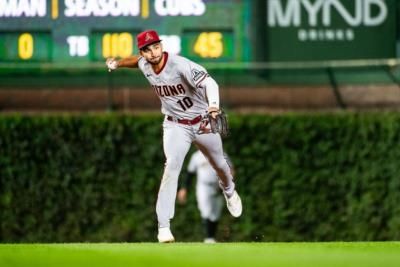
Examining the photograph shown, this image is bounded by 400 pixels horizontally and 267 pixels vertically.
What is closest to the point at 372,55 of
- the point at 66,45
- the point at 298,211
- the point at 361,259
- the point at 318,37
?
the point at 318,37

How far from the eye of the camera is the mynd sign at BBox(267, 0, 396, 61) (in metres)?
21.0

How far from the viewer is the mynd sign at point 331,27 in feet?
68.9

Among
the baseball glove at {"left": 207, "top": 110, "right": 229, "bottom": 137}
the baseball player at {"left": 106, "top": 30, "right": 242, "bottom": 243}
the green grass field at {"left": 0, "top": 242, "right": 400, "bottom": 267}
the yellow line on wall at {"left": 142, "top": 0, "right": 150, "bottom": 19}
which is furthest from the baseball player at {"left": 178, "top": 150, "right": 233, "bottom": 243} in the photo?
the green grass field at {"left": 0, "top": 242, "right": 400, "bottom": 267}

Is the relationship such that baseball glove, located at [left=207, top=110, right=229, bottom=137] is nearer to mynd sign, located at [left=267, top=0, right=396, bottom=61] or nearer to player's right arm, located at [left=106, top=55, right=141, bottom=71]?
player's right arm, located at [left=106, top=55, right=141, bottom=71]

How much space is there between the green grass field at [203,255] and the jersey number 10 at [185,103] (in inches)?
49.5

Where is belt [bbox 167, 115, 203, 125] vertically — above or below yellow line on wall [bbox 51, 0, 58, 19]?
below

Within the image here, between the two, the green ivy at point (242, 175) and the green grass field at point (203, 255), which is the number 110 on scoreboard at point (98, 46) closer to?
the green ivy at point (242, 175)

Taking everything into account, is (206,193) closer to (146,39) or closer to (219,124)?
(219,124)

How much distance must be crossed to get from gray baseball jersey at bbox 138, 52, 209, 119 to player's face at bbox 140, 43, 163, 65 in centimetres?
12

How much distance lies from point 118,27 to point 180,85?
7789mm

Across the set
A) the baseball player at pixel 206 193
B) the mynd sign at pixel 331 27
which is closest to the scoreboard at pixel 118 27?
the mynd sign at pixel 331 27

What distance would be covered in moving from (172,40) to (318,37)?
203cm

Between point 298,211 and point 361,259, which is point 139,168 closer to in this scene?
point 298,211

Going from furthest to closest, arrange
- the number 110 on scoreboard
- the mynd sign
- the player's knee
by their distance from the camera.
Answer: the mynd sign, the number 110 on scoreboard, the player's knee
